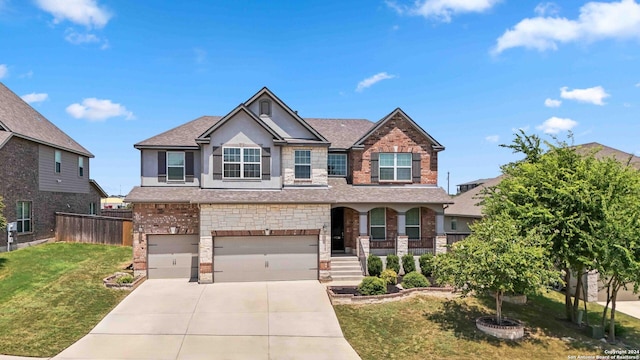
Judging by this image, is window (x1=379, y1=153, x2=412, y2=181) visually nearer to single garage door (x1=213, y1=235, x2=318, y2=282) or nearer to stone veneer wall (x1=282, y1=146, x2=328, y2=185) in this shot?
stone veneer wall (x1=282, y1=146, x2=328, y2=185)

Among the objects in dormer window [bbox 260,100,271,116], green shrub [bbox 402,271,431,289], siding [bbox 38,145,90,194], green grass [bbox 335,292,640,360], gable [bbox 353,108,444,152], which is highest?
dormer window [bbox 260,100,271,116]

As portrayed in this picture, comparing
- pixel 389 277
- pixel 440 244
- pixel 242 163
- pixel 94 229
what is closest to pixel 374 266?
pixel 389 277

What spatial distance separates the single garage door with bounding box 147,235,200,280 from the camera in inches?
800

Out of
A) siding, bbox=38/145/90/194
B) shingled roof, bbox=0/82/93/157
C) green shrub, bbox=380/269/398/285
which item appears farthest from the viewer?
siding, bbox=38/145/90/194

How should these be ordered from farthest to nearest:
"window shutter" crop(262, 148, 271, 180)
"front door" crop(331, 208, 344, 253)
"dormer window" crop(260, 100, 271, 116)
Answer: "front door" crop(331, 208, 344, 253) < "dormer window" crop(260, 100, 271, 116) < "window shutter" crop(262, 148, 271, 180)

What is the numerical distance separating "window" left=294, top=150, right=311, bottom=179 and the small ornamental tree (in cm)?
914

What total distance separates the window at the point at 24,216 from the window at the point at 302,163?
1660 centimetres

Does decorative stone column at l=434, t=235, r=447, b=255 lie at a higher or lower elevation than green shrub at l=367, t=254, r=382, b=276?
higher

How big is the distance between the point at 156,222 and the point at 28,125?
1241 cm

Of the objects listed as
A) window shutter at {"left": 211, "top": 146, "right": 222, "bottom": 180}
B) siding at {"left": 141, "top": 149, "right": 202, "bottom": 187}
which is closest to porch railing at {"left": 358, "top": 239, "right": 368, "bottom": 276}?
window shutter at {"left": 211, "top": 146, "right": 222, "bottom": 180}

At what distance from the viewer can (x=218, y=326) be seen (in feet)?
46.4

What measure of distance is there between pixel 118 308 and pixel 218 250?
508 cm

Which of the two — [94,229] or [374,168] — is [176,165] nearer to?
[94,229]

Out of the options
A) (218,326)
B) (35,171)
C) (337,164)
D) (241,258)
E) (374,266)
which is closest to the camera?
(218,326)
